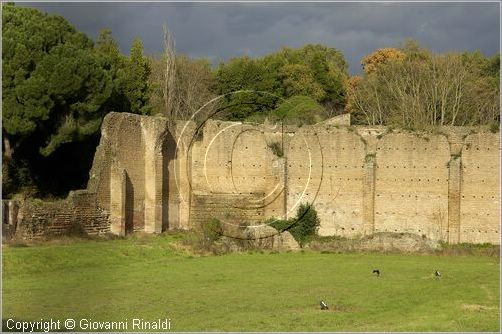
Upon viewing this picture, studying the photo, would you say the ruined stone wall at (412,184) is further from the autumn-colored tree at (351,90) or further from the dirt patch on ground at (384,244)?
the autumn-colored tree at (351,90)

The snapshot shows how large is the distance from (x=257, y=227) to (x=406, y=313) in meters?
13.5

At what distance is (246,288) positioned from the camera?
2025 centimetres

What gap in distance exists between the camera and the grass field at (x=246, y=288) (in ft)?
52.5

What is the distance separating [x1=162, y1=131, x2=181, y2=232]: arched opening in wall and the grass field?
3300 millimetres

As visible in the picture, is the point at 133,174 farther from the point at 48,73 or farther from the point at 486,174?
the point at 486,174

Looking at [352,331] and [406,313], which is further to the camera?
A: [406,313]

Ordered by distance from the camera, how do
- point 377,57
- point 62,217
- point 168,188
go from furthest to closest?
1. point 377,57
2. point 168,188
3. point 62,217

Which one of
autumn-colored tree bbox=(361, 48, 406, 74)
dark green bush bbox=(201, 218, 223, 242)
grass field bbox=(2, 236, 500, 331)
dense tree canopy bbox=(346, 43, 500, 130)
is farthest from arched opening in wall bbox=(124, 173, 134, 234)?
autumn-colored tree bbox=(361, 48, 406, 74)

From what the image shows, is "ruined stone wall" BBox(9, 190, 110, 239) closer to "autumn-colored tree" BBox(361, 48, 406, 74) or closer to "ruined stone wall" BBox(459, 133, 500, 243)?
"ruined stone wall" BBox(459, 133, 500, 243)

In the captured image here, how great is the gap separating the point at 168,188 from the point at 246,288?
11895 millimetres

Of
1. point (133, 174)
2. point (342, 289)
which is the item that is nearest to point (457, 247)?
point (342, 289)

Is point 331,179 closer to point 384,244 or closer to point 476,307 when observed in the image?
point 384,244

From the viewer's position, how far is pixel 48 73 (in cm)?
2972

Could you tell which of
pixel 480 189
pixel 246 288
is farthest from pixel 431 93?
pixel 246 288
